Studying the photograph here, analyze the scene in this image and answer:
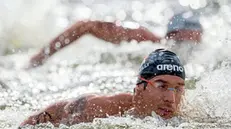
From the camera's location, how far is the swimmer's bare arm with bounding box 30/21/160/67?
670 cm

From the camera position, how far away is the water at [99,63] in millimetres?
6082

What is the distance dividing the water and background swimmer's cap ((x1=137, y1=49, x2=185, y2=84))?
19.5 inches

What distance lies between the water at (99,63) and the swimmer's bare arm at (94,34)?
1.81ft

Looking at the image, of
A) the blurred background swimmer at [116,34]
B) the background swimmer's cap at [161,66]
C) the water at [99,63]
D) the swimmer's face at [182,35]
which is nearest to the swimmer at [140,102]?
the background swimmer's cap at [161,66]

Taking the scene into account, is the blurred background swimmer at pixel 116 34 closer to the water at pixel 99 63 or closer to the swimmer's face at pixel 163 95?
the water at pixel 99 63

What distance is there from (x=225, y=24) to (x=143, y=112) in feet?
20.1

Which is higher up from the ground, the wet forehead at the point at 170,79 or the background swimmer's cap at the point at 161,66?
the background swimmer's cap at the point at 161,66

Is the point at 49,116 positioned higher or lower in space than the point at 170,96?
lower

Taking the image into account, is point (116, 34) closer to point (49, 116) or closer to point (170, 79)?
point (170, 79)

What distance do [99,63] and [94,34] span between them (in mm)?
2299

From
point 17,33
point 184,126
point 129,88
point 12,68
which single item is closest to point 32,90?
point 12,68

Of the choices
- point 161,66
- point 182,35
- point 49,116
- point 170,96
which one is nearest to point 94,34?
point 182,35

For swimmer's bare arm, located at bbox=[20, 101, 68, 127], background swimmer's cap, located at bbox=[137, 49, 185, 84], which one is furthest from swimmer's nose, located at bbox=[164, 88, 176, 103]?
swimmer's bare arm, located at bbox=[20, 101, 68, 127]

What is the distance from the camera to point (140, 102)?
5688mm
